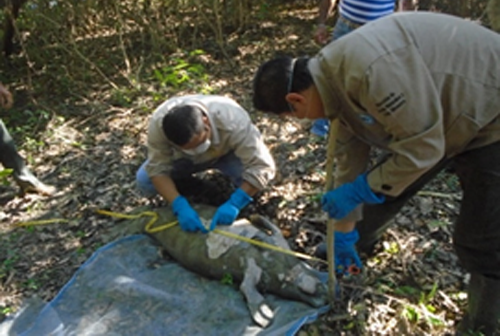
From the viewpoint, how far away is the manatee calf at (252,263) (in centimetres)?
279

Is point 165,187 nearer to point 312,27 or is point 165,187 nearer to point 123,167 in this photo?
point 123,167

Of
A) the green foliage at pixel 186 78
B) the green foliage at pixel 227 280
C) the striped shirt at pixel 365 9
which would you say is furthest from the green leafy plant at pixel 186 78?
the green foliage at pixel 227 280

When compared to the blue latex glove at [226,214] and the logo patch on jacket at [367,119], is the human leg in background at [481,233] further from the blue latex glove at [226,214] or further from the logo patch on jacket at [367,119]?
the blue latex glove at [226,214]

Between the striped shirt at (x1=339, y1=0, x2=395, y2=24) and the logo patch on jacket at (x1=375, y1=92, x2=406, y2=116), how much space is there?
2317 millimetres

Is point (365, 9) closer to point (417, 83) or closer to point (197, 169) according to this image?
point (197, 169)

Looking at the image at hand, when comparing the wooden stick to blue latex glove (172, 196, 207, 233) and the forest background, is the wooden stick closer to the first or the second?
the forest background

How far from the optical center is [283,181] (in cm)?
412

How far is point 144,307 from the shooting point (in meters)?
2.91

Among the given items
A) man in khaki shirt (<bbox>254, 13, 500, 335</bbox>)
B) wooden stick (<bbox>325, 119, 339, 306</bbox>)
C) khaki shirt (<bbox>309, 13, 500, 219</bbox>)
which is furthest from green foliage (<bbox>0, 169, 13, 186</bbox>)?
khaki shirt (<bbox>309, 13, 500, 219</bbox>)

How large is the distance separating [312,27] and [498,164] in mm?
5789

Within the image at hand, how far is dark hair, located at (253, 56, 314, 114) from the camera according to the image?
210 cm

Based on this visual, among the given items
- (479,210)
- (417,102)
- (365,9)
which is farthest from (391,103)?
(365,9)

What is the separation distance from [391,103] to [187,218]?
70.3 inches

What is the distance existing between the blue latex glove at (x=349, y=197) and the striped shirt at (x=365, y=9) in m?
2.14
